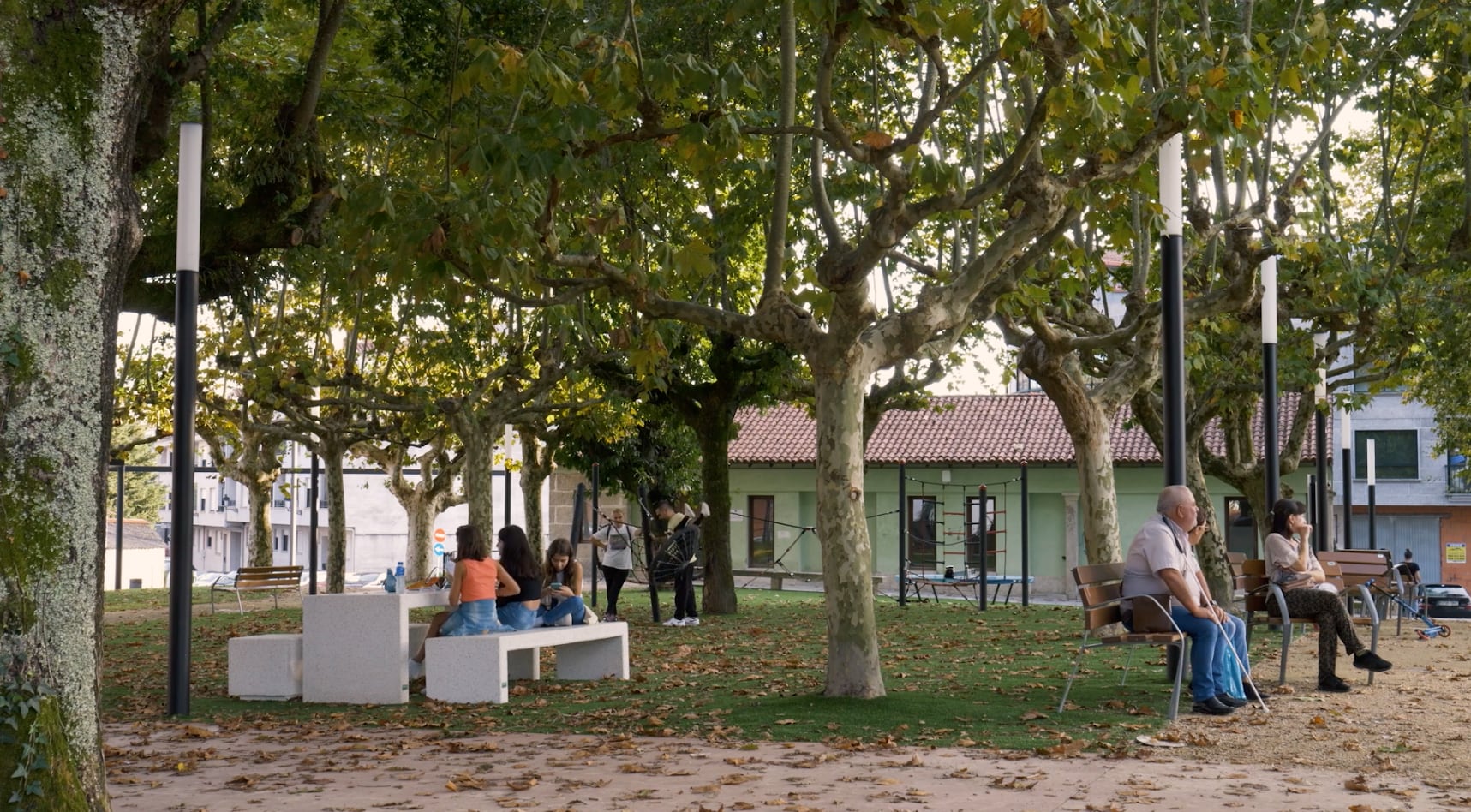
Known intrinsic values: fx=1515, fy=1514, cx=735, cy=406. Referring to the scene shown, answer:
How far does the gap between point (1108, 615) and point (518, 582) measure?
509cm

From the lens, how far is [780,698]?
1097 centimetres

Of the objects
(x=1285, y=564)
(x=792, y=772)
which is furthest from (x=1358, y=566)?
(x=792, y=772)

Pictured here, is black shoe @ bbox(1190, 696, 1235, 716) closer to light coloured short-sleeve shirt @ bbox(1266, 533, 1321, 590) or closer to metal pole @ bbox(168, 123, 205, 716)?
light coloured short-sleeve shirt @ bbox(1266, 533, 1321, 590)

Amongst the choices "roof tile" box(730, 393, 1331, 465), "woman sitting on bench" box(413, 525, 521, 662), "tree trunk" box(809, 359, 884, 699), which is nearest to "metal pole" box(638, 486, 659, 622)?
"woman sitting on bench" box(413, 525, 521, 662)

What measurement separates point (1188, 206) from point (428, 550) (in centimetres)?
2570

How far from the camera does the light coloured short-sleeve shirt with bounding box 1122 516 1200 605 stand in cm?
986

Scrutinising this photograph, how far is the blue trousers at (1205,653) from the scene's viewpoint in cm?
986

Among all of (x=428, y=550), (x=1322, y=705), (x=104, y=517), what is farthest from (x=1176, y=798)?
(x=428, y=550)

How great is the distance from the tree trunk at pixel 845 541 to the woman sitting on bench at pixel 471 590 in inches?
114

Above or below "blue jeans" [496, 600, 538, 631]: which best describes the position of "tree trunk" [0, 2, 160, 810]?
above

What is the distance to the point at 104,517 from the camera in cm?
547


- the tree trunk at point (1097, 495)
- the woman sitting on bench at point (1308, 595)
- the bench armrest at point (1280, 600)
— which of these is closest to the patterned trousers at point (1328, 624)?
the woman sitting on bench at point (1308, 595)

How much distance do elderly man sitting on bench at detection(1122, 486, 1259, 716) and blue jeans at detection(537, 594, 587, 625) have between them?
17.3ft

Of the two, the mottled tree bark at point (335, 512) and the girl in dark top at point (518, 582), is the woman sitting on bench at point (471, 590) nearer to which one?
the girl in dark top at point (518, 582)
